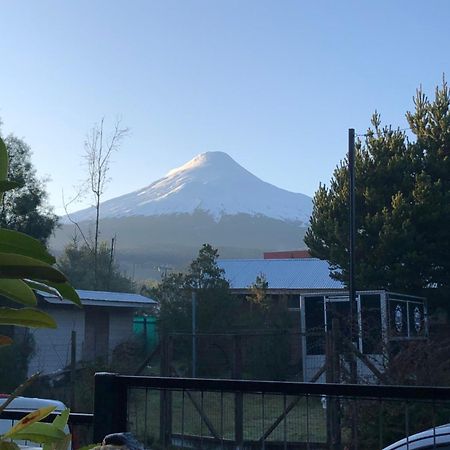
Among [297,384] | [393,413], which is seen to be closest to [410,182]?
[393,413]

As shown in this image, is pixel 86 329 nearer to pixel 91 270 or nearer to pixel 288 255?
pixel 91 270

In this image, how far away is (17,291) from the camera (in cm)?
168

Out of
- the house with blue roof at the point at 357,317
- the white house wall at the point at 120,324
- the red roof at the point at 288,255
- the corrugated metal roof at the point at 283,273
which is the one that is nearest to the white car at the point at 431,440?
the house with blue roof at the point at 357,317

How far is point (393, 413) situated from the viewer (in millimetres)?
6871

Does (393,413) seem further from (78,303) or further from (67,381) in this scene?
(67,381)

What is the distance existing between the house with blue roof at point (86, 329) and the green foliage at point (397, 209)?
6796 mm

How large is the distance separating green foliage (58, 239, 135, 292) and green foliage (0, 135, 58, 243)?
485 inches

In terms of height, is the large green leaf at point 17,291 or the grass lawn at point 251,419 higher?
the large green leaf at point 17,291

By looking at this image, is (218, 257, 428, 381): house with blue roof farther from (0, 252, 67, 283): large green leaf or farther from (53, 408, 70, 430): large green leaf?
(0, 252, 67, 283): large green leaf

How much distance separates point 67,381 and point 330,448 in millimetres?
13978

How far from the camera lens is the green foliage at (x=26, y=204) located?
26062mm

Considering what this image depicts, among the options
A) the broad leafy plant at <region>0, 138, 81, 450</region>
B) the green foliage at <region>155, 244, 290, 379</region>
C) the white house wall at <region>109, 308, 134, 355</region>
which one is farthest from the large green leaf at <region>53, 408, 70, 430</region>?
the white house wall at <region>109, 308, 134, 355</region>

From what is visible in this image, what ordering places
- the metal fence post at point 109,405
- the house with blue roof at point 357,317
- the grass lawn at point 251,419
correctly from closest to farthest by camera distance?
the metal fence post at point 109,405, the grass lawn at point 251,419, the house with blue roof at point 357,317

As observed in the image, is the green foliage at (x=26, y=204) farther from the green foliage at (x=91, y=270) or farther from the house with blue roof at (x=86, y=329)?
the green foliage at (x=91, y=270)
